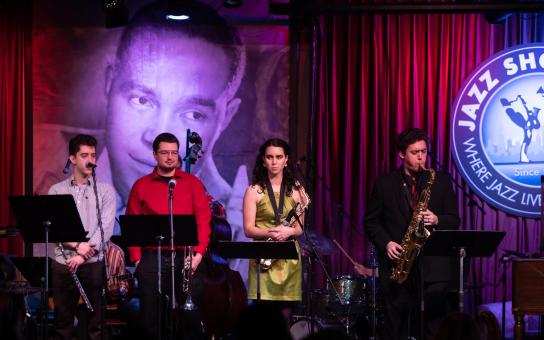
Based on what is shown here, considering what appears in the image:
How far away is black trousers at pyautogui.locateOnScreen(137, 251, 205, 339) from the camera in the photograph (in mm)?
6582

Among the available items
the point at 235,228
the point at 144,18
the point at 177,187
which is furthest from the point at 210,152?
the point at 177,187

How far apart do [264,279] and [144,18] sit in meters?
4.06

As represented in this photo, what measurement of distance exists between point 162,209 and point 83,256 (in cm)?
74

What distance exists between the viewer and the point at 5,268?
24.5ft

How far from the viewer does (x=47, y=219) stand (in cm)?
624

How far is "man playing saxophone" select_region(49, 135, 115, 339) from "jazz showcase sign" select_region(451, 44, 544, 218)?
13.7 ft

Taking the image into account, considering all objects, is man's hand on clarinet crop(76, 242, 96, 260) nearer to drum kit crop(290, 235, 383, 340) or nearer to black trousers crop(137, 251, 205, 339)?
black trousers crop(137, 251, 205, 339)

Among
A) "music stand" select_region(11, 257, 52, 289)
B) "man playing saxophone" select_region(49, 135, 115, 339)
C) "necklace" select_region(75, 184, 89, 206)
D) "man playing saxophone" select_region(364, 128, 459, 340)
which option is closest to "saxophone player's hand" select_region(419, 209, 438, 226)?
"man playing saxophone" select_region(364, 128, 459, 340)

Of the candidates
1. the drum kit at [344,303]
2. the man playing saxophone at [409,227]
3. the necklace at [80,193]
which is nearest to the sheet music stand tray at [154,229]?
the necklace at [80,193]

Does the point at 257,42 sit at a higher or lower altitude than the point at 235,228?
higher

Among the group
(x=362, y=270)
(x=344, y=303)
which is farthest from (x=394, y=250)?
(x=362, y=270)

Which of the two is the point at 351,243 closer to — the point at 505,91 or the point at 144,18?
the point at 505,91

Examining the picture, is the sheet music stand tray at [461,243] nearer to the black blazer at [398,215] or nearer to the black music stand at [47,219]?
the black blazer at [398,215]

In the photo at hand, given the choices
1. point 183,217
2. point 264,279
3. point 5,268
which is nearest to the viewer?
point 183,217
